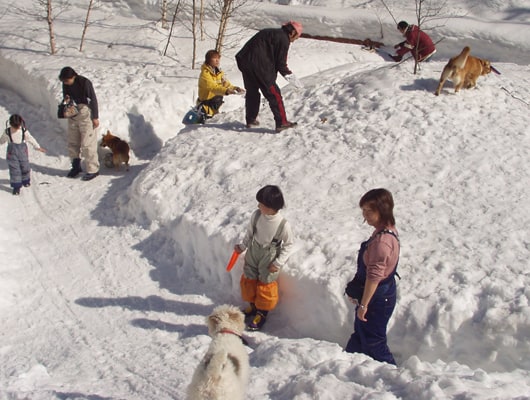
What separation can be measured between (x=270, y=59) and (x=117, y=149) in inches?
105

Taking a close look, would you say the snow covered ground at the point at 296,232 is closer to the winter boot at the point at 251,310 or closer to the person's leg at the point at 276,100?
the winter boot at the point at 251,310

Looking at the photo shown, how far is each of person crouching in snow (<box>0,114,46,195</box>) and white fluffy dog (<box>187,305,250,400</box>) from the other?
4.96m

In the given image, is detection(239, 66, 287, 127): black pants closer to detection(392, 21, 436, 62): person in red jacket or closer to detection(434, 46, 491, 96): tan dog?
detection(434, 46, 491, 96): tan dog

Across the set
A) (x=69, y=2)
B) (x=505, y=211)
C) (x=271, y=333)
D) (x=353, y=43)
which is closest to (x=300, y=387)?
(x=271, y=333)

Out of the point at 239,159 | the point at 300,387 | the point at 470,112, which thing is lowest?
the point at 300,387

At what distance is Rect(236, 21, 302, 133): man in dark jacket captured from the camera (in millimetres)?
7309

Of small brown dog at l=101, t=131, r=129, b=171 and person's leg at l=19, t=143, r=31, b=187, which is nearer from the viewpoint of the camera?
person's leg at l=19, t=143, r=31, b=187

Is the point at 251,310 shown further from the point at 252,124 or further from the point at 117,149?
the point at 117,149

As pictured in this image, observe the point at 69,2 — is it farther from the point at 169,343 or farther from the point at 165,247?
the point at 169,343

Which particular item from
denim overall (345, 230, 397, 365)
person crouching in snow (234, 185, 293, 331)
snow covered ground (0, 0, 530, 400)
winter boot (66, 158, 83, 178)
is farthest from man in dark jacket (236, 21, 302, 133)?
denim overall (345, 230, 397, 365)

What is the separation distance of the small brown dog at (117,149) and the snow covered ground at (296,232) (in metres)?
0.24

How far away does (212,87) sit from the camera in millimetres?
8562

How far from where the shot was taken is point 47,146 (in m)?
9.05

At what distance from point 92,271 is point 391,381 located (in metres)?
3.73
